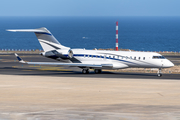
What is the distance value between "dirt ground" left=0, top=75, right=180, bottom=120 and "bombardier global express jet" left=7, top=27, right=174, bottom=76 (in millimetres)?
6053

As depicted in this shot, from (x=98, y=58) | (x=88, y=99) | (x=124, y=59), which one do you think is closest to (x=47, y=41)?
(x=98, y=58)

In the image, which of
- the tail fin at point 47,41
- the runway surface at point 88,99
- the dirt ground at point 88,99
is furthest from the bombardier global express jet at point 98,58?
the dirt ground at point 88,99

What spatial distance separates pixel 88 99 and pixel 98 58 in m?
19.0

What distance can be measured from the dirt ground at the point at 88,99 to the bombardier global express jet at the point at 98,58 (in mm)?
6053

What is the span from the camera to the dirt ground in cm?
2134

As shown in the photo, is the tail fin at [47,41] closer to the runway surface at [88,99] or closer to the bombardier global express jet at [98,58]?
the bombardier global express jet at [98,58]

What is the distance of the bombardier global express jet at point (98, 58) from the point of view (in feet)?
141

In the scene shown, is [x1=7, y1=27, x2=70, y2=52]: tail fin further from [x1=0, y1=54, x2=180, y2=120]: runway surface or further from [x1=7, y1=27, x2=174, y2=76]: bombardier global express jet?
[x1=0, y1=54, x2=180, y2=120]: runway surface

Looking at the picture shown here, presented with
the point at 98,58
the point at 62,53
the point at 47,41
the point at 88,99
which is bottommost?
the point at 88,99

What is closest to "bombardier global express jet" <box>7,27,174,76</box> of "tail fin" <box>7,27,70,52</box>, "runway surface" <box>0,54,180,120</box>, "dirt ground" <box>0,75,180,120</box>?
"tail fin" <box>7,27,70,52</box>

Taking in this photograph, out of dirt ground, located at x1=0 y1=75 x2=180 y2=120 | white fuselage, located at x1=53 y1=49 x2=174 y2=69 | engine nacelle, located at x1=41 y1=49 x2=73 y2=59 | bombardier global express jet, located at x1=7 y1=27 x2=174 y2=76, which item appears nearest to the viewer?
dirt ground, located at x1=0 y1=75 x2=180 y2=120

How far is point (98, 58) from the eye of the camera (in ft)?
148

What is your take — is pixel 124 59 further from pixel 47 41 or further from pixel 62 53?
pixel 47 41

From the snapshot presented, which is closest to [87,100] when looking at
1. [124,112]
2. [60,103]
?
[60,103]
